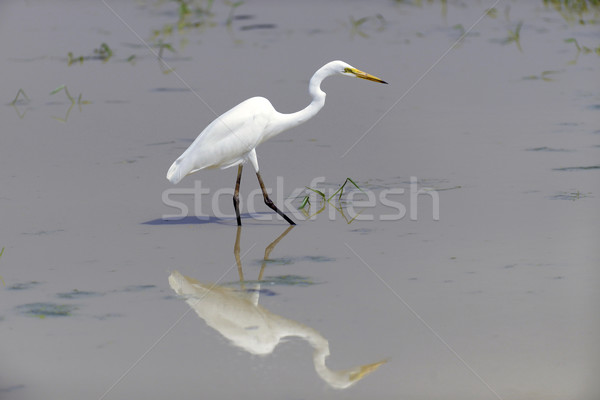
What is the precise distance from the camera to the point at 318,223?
6.27m

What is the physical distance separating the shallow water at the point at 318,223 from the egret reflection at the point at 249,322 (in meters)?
0.02

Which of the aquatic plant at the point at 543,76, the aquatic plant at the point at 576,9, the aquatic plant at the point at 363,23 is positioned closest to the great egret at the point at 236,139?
the aquatic plant at the point at 543,76

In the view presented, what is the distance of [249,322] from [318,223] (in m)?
1.78

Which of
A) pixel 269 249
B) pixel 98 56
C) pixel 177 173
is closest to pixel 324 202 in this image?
pixel 269 249

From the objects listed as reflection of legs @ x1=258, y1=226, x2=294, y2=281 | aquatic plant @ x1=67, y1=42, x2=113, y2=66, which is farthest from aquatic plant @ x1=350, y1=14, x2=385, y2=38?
reflection of legs @ x1=258, y1=226, x2=294, y2=281

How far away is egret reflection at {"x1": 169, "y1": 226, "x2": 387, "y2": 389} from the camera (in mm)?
3992

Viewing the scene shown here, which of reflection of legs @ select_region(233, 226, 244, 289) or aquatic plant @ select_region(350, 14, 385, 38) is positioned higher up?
reflection of legs @ select_region(233, 226, 244, 289)

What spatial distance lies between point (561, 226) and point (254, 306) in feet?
6.78

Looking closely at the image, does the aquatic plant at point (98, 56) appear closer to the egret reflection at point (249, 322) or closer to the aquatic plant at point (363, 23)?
the aquatic plant at point (363, 23)

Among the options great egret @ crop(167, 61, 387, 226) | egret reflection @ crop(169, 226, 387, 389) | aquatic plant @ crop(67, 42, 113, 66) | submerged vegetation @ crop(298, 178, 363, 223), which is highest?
great egret @ crop(167, 61, 387, 226)

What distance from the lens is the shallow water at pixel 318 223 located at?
4074 mm

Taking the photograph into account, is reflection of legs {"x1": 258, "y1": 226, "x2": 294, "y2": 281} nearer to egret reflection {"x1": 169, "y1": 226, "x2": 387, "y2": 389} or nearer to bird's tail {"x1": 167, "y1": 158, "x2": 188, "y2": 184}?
egret reflection {"x1": 169, "y1": 226, "x2": 387, "y2": 389}

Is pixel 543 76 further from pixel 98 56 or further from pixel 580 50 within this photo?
pixel 98 56

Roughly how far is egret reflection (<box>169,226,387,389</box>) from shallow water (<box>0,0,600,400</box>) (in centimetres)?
2
